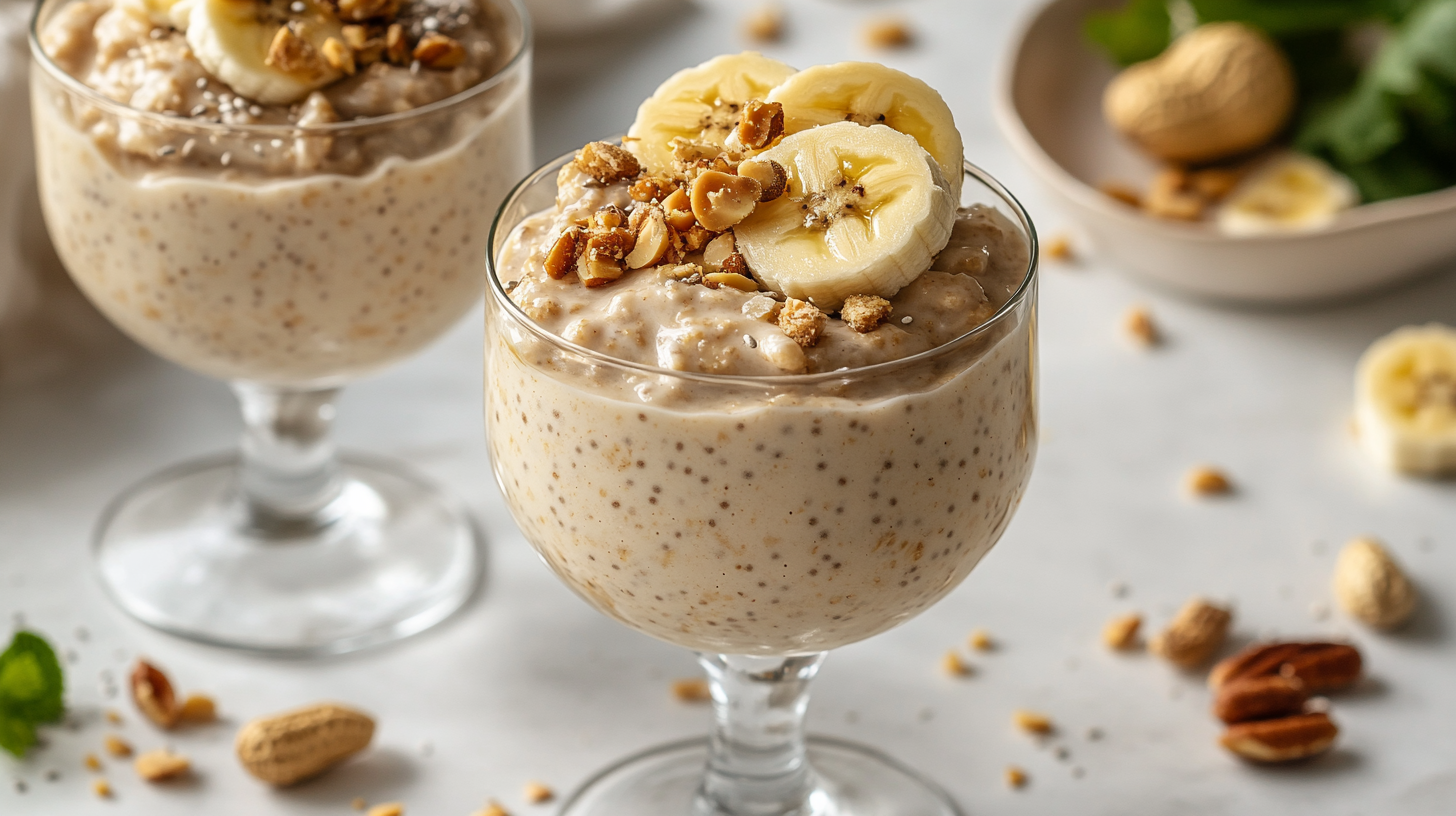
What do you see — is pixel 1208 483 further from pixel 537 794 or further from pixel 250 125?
pixel 250 125

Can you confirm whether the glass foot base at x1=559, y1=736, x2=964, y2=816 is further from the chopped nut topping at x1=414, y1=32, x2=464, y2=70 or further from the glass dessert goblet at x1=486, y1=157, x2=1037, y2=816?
the chopped nut topping at x1=414, y1=32, x2=464, y2=70

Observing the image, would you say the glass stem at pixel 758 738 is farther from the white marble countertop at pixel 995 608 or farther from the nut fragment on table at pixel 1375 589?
the nut fragment on table at pixel 1375 589

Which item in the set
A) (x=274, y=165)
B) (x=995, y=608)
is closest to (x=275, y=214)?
(x=274, y=165)

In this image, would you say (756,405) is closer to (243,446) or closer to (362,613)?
(362,613)

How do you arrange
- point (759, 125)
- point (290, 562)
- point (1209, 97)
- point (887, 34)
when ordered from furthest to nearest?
point (887, 34), point (1209, 97), point (290, 562), point (759, 125)

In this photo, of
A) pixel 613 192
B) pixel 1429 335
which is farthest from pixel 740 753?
pixel 1429 335

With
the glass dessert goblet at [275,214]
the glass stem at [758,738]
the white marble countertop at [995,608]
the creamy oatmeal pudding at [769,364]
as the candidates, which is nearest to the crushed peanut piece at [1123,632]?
the white marble countertop at [995,608]

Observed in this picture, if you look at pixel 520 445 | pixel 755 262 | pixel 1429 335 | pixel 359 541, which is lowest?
pixel 359 541
